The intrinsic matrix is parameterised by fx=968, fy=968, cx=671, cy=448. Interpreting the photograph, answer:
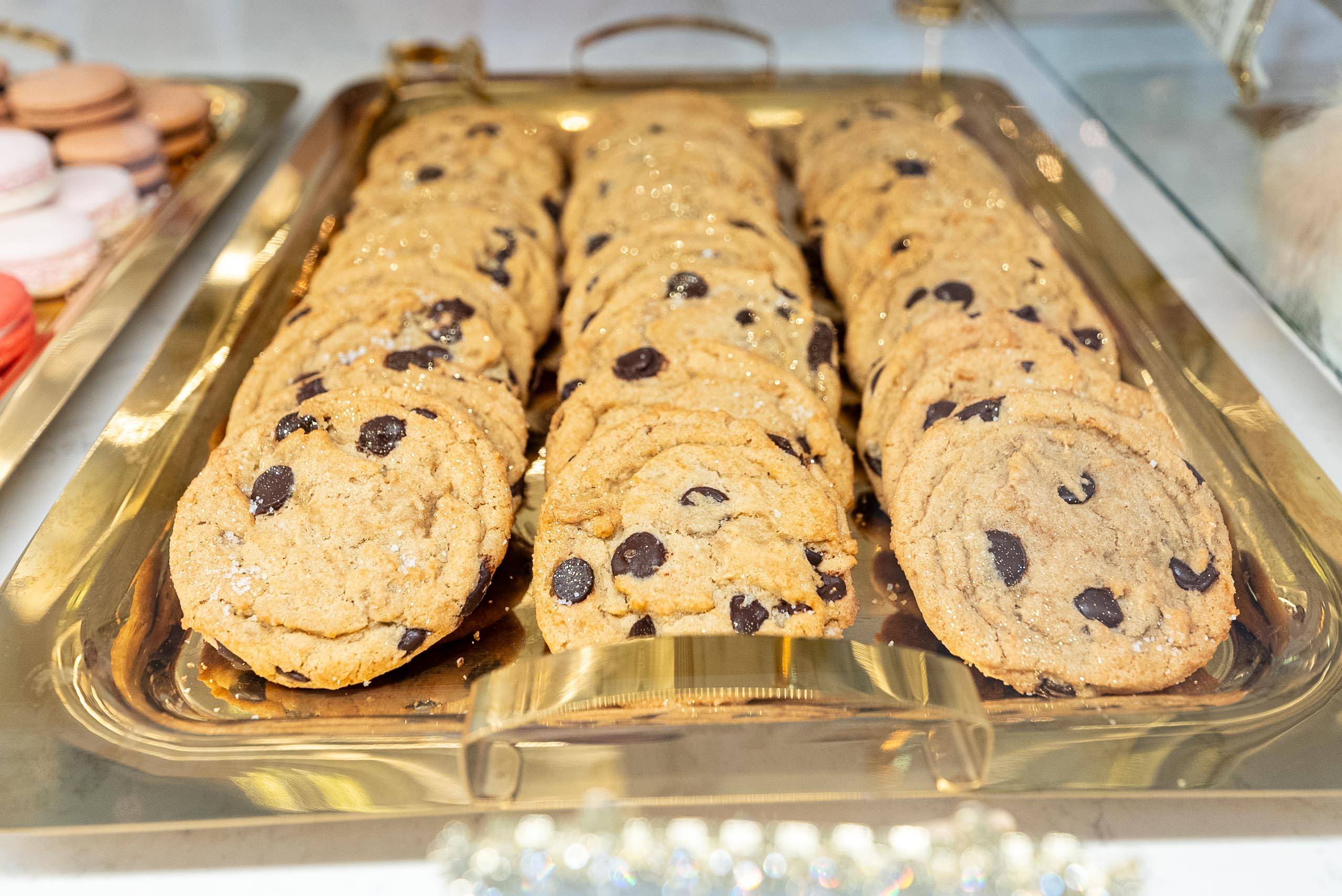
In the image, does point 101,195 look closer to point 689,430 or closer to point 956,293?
point 689,430

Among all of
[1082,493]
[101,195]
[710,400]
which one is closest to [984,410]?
[1082,493]

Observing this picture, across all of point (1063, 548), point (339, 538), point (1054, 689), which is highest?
point (339, 538)

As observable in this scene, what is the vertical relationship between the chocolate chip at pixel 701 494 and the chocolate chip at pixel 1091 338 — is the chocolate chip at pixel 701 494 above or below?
above

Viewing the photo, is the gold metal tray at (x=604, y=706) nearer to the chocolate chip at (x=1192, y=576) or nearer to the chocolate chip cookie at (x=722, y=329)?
the chocolate chip at (x=1192, y=576)

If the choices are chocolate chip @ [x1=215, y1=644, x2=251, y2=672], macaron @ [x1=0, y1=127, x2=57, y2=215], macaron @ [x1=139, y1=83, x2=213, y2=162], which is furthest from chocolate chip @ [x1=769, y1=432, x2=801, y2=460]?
macaron @ [x1=139, y1=83, x2=213, y2=162]

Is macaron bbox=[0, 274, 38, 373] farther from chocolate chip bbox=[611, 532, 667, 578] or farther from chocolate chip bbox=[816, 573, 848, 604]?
chocolate chip bbox=[816, 573, 848, 604]

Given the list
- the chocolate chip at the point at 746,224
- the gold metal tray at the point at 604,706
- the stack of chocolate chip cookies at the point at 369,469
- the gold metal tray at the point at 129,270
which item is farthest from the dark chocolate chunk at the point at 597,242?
the gold metal tray at the point at 129,270

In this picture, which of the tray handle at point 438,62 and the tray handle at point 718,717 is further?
the tray handle at point 438,62
